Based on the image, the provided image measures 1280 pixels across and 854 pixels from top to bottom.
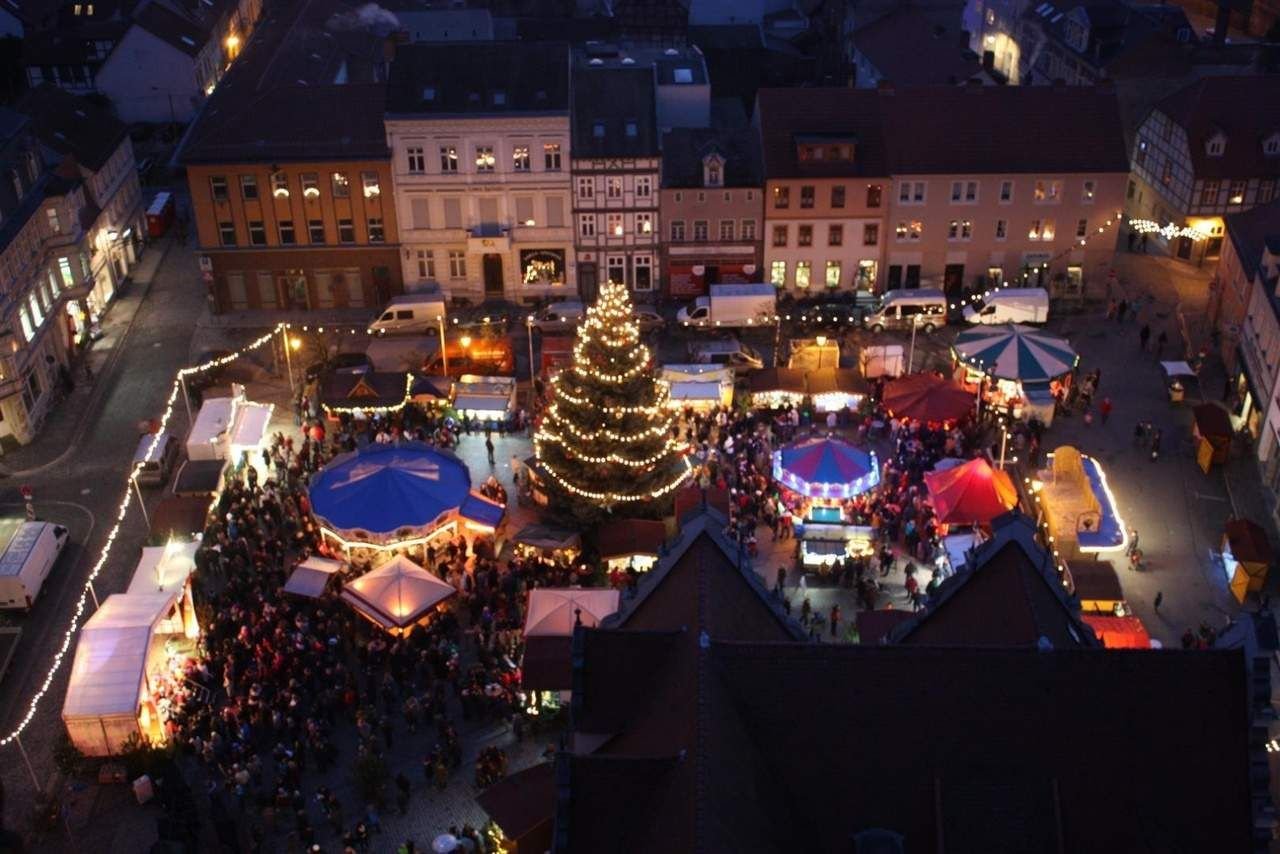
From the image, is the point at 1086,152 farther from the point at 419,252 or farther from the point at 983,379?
the point at 419,252

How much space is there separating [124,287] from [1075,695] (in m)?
54.0

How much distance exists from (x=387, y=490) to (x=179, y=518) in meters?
6.96

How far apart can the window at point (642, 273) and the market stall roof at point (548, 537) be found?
2226cm

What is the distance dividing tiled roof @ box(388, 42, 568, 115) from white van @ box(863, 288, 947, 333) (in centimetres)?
1673

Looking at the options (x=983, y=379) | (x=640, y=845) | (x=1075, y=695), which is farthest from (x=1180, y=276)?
(x=640, y=845)

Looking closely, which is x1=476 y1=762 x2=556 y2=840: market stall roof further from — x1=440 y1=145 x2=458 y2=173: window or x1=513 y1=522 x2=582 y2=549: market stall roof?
x1=440 y1=145 x2=458 y2=173: window

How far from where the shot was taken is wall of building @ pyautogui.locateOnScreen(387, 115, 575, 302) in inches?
2286

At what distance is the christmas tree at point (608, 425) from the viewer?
133 feet

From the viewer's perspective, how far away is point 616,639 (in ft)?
86.0

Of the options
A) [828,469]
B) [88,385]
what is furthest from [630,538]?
[88,385]

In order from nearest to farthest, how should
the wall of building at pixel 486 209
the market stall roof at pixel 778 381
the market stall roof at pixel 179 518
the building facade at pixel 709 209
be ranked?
1. the market stall roof at pixel 179 518
2. the market stall roof at pixel 778 381
3. the wall of building at pixel 486 209
4. the building facade at pixel 709 209

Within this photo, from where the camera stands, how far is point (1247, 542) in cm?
3956

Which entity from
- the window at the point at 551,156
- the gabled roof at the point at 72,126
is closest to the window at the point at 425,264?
the window at the point at 551,156

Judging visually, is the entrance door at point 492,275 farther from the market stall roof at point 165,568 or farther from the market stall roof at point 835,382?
the market stall roof at point 165,568
